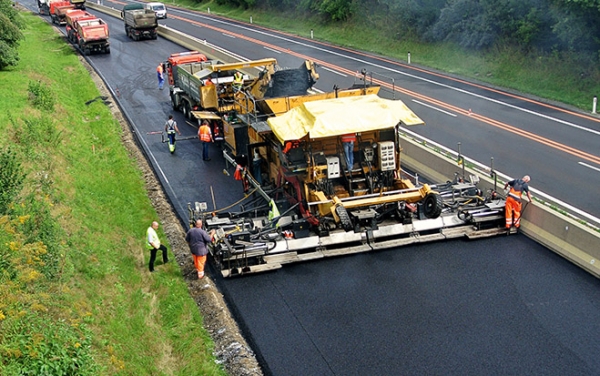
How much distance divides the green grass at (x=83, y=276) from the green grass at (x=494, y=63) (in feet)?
63.5

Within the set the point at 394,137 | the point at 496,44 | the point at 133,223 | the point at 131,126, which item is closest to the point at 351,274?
the point at 394,137

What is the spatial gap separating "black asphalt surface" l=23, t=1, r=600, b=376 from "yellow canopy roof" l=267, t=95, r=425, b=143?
2.70m

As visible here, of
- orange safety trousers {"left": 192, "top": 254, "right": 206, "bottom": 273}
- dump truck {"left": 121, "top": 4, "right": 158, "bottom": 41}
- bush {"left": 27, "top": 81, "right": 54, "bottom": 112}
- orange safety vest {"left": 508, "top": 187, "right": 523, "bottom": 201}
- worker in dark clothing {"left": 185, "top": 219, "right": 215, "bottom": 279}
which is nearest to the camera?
worker in dark clothing {"left": 185, "top": 219, "right": 215, "bottom": 279}

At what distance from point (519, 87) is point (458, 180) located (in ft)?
53.8

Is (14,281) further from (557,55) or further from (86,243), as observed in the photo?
(557,55)

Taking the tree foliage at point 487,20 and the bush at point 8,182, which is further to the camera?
the tree foliage at point 487,20

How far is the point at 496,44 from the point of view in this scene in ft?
118

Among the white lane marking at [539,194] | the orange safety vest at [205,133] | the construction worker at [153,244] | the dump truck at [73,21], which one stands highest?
the dump truck at [73,21]

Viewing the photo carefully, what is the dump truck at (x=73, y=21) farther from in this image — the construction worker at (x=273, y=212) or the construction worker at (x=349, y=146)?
the construction worker at (x=349, y=146)

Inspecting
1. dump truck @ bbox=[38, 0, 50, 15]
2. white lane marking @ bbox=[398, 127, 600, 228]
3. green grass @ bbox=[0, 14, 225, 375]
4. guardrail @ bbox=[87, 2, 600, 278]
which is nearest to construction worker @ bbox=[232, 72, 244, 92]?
green grass @ bbox=[0, 14, 225, 375]

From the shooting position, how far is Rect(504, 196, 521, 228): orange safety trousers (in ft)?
47.7

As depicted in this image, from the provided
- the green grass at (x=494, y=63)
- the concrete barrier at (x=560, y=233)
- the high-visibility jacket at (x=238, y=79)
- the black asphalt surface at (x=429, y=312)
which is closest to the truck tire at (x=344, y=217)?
the black asphalt surface at (x=429, y=312)

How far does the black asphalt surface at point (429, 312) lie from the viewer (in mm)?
10375

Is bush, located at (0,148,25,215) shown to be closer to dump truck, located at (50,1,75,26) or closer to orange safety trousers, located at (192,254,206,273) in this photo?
orange safety trousers, located at (192,254,206,273)
